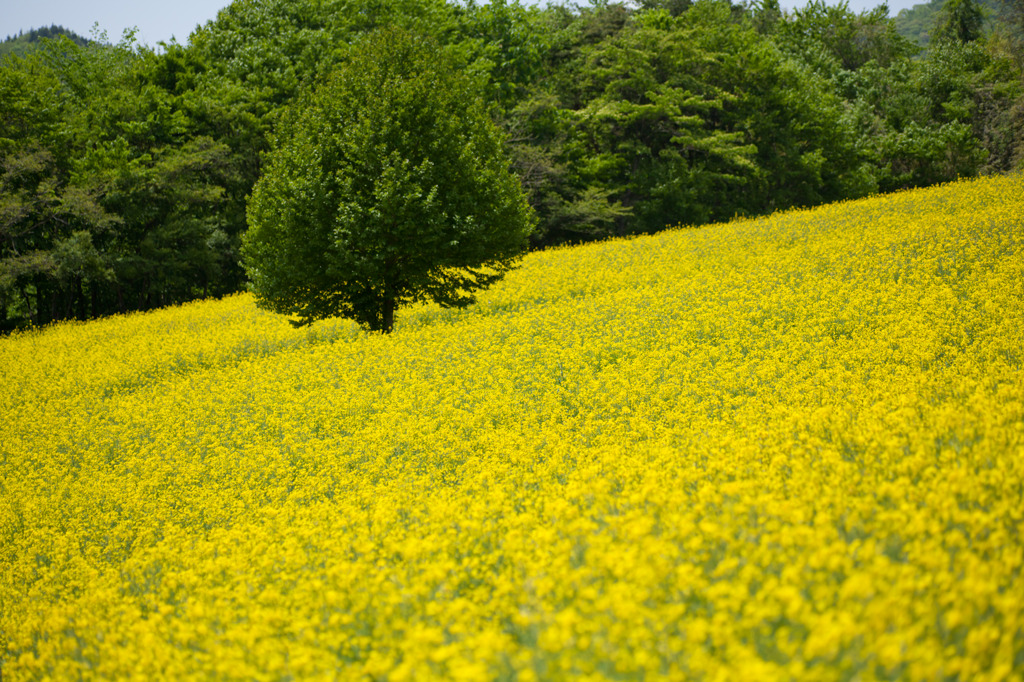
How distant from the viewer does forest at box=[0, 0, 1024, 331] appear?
2892cm

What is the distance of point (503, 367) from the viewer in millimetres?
10164

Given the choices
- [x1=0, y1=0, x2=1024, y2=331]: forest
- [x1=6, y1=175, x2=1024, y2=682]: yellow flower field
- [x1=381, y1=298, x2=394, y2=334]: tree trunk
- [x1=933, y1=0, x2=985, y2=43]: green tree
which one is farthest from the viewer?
[x1=933, y1=0, x2=985, y2=43]: green tree

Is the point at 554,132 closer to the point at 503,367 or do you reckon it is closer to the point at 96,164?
the point at 96,164

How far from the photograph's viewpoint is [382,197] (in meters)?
13.8

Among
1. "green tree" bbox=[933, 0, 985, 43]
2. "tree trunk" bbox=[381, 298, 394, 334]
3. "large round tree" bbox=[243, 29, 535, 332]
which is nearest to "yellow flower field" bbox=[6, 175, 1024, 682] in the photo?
"tree trunk" bbox=[381, 298, 394, 334]

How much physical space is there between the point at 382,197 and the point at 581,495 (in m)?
10.1

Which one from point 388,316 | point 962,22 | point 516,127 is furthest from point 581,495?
point 962,22

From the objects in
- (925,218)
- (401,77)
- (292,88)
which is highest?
(292,88)

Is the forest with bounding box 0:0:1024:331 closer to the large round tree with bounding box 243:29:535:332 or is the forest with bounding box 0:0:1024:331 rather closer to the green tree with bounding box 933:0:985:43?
the green tree with bounding box 933:0:985:43

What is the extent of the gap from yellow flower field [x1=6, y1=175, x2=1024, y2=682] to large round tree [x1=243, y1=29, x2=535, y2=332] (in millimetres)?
1995

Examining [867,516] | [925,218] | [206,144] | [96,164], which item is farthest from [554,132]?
[867,516]

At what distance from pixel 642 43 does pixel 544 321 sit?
99.2 feet

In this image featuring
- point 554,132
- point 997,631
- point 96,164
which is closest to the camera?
point 997,631

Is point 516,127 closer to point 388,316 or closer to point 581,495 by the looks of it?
point 388,316
